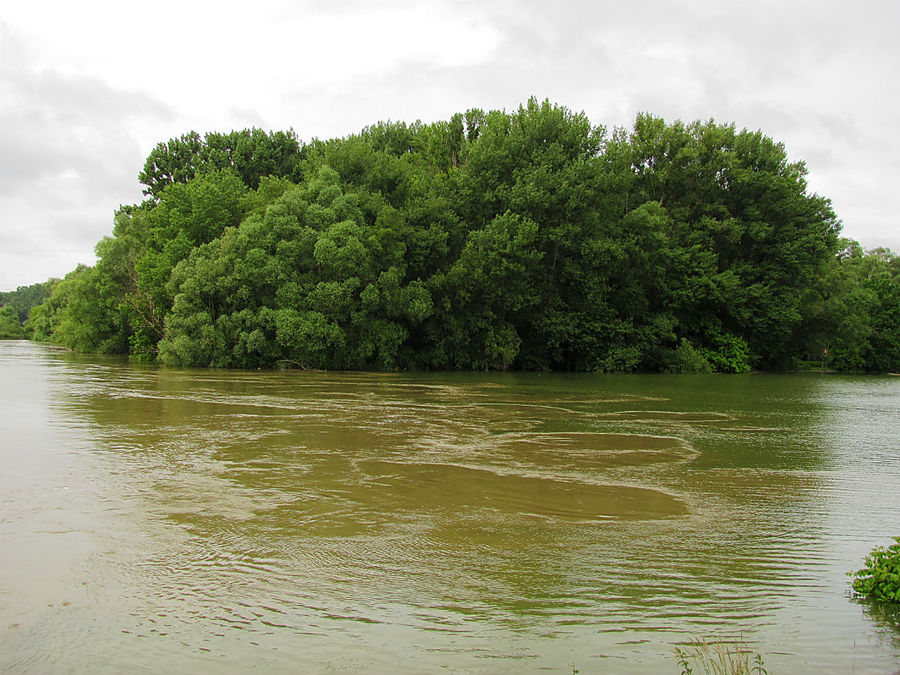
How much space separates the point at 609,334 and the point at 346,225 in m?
18.9

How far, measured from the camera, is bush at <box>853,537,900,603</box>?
5.21m

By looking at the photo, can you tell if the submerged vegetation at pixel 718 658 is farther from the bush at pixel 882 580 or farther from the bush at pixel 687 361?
the bush at pixel 687 361

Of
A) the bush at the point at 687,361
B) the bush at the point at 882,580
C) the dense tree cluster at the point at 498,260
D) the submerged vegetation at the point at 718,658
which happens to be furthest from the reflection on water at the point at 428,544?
the bush at the point at 687,361

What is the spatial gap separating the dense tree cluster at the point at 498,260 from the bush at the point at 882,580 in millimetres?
33101

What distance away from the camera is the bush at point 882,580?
17.1 feet

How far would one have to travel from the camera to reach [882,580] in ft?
17.4

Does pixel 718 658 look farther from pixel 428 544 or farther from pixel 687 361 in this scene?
pixel 687 361

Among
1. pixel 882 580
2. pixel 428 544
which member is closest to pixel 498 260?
pixel 428 544

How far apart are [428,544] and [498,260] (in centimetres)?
3383

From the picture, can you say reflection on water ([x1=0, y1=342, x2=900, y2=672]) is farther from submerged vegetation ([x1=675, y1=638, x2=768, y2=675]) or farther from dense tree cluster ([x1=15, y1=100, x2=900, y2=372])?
dense tree cluster ([x1=15, y1=100, x2=900, y2=372])

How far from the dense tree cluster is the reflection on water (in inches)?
920

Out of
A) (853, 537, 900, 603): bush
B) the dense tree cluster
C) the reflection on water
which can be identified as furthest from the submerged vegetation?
the dense tree cluster

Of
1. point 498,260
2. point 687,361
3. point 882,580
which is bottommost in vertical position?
point 882,580

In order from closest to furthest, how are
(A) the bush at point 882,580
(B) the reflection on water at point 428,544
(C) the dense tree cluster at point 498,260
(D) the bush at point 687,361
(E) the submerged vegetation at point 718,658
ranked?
1. (E) the submerged vegetation at point 718,658
2. (B) the reflection on water at point 428,544
3. (A) the bush at point 882,580
4. (C) the dense tree cluster at point 498,260
5. (D) the bush at point 687,361
